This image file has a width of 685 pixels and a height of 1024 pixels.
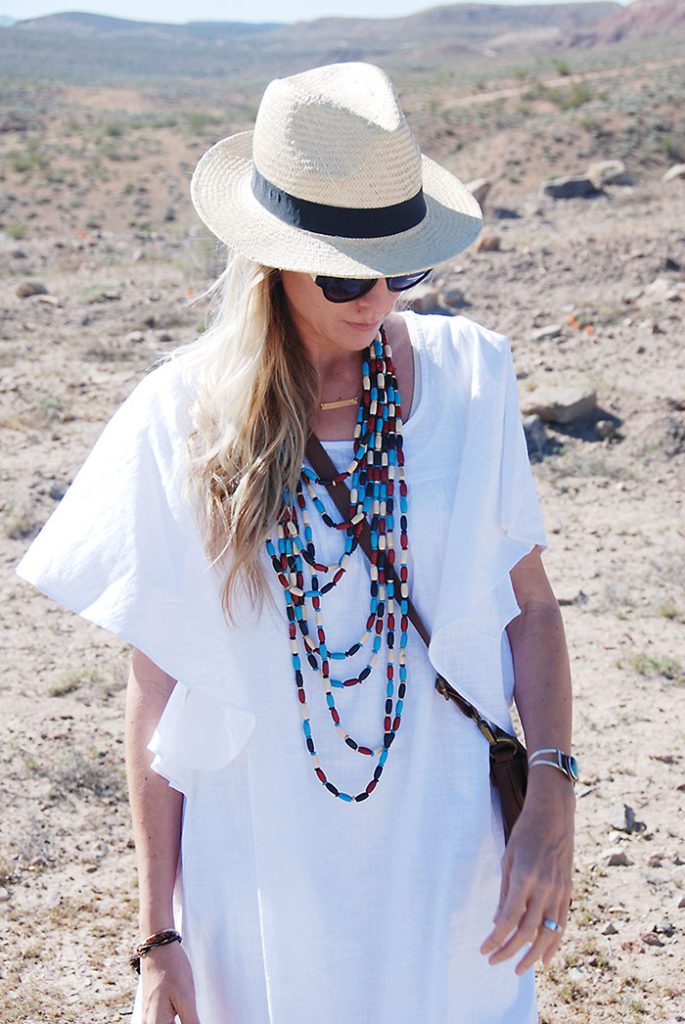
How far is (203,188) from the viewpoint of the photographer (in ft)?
6.24

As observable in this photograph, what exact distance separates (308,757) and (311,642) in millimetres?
166

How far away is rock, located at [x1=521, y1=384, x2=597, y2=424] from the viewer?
730cm

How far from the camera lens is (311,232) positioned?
171 centimetres

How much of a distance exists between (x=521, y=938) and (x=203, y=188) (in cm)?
121

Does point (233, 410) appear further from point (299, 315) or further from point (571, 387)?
point (571, 387)

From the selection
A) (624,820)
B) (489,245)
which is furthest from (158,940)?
(489,245)

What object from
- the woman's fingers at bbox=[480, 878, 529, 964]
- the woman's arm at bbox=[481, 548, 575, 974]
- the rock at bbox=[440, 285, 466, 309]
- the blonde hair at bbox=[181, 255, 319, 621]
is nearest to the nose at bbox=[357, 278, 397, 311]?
the blonde hair at bbox=[181, 255, 319, 621]

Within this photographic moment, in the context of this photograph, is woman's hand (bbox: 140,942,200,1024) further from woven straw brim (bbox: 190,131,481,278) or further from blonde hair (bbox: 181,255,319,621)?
woven straw brim (bbox: 190,131,481,278)

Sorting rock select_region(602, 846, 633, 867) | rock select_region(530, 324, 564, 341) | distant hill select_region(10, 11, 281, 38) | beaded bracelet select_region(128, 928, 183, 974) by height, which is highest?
beaded bracelet select_region(128, 928, 183, 974)

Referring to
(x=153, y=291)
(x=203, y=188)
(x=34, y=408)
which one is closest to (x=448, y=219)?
(x=203, y=188)

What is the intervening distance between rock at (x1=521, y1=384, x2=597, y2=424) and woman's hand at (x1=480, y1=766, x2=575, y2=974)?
18.6 feet

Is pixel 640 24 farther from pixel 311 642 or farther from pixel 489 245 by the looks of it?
pixel 311 642

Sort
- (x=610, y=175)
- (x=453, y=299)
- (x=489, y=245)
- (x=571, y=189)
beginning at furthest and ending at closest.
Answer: (x=610, y=175)
(x=571, y=189)
(x=489, y=245)
(x=453, y=299)

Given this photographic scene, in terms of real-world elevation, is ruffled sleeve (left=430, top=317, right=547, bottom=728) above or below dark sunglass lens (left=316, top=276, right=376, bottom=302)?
below
